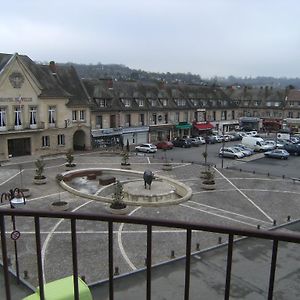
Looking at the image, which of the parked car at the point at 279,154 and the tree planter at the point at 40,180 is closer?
the tree planter at the point at 40,180

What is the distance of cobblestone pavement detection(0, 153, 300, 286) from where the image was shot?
13102mm

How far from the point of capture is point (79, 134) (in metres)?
38.8

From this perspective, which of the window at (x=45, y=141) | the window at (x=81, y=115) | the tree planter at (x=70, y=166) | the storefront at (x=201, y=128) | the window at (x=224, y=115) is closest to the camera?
the tree planter at (x=70, y=166)

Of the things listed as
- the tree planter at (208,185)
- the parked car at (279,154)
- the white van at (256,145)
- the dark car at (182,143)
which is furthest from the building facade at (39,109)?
the parked car at (279,154)

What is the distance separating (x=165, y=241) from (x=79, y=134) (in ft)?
84.4

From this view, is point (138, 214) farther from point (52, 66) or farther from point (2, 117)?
point (52, 66)

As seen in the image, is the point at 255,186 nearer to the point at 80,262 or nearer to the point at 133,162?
the point at 133,162

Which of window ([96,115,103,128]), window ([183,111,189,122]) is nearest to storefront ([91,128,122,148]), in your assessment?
window ([96,115,103,128])

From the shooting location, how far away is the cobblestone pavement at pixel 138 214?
1310 cm

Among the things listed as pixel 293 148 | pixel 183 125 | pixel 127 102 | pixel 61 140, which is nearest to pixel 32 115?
pixel 61 140

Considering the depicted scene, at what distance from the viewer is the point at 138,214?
712 inches

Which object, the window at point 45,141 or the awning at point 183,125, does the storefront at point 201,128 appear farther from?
the window at point 45,141

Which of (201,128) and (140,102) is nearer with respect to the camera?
(140,102)

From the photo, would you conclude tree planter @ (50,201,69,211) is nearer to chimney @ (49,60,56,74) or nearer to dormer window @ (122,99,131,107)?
chimney @ (49,60,56,74)
